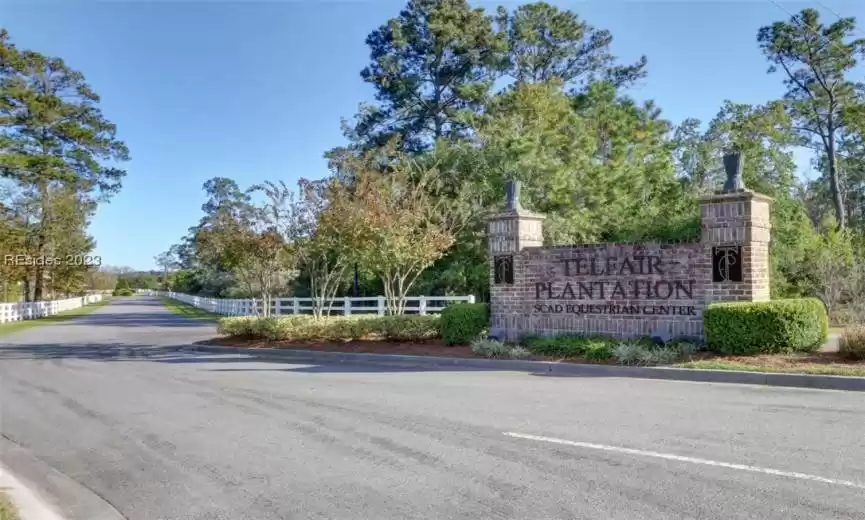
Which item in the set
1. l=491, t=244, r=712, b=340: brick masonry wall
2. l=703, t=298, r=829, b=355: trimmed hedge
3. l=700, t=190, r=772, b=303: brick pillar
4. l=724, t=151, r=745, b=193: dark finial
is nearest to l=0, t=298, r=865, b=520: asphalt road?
l=703, t=298, r=829, b=355: trimmed hedge

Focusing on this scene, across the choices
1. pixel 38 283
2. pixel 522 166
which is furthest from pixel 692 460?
pixel 38 283

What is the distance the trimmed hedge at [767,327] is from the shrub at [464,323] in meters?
4.93

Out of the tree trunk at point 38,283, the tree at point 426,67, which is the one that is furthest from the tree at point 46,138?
the tree at point 426,67

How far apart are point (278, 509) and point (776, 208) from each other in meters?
24.9

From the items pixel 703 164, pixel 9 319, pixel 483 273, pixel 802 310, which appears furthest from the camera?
pixel 9 319

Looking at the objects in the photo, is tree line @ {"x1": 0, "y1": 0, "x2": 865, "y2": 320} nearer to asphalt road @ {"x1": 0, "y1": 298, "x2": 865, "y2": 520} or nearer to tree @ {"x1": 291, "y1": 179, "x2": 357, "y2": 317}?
tree @ {"x1": 291, "y1": 179, "x2": 357, "y2": 317}

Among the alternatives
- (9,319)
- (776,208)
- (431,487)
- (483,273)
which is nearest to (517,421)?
(431,487)

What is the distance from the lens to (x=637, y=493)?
4.87 metres

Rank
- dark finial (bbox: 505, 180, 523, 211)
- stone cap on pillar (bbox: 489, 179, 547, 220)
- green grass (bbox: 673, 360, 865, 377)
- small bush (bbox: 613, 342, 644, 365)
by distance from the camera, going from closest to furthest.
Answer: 1. green grass (bbox: 673, 360, 865, 377)
2. small bush (bbox: 613, 342, 644, 365)
3. stone cap on pillar (bbox: 489, 179, 547, 220)
4. dark finial (bbox: 505, 180, 523, 211)

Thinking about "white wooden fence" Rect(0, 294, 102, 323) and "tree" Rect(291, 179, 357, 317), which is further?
"white wooden fence" Rect(0, 294, 102, 323)

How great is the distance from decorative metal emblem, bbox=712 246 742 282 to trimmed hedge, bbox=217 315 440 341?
6.27 m

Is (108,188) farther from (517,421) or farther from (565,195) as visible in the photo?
(517,421)

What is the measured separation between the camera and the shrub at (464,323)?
48.3 feet

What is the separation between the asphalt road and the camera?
4805 mm
